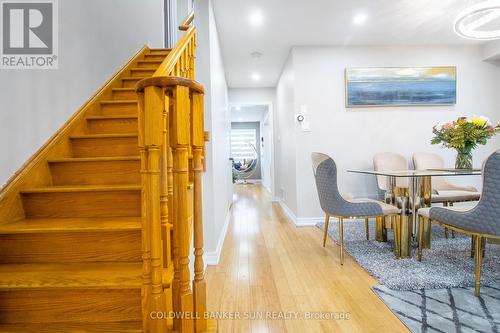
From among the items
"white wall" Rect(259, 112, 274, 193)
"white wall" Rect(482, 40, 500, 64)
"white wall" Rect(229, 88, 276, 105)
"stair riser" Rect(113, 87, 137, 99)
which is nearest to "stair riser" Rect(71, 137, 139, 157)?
"stair riser" Rect(113, 87, 137, 99)

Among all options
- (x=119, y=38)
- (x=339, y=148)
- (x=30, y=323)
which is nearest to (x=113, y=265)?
(x=30, y=323)

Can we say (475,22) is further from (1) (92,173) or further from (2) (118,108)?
(1) (92,173)

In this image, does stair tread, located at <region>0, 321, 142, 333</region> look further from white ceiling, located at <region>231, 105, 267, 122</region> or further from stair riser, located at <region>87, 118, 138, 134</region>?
white ceiling, located at <region>231, 105, 267, 122</region>

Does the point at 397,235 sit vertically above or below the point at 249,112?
below

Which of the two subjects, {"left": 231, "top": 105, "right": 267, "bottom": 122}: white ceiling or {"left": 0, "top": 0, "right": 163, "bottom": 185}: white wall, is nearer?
{"left": 0, "top": 0, "right": 163, "bottom": 185}: white wall

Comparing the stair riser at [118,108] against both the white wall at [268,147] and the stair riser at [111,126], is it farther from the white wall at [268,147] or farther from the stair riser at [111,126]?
the white wall at [268,147]

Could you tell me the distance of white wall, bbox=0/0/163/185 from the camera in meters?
1.57

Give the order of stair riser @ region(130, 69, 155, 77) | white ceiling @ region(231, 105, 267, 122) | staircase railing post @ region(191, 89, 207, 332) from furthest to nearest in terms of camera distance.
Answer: white ceiling @ region(231, 105, 267, 122), stair riser @ region(130, 69, 155, 77), staircase railing post @ region(191, 89, 207, 332)

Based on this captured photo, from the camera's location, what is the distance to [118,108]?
7.63 ft

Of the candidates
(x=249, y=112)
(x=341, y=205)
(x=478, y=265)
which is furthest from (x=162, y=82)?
(x=249, y=112)

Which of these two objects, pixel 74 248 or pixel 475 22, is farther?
pixel 475 22

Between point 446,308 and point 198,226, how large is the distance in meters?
1.58

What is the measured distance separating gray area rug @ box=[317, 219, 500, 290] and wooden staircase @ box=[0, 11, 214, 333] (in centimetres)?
158

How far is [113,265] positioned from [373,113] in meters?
3.70
